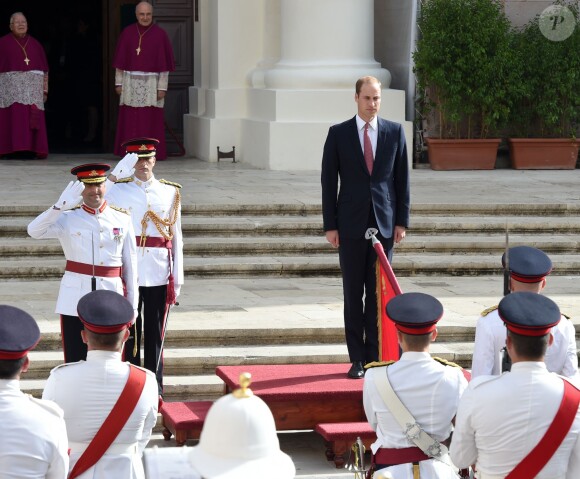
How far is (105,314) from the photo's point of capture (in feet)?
15.5

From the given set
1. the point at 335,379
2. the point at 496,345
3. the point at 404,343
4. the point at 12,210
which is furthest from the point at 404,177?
the point at 12,210

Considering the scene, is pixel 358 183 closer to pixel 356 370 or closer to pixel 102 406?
pixel 356 370

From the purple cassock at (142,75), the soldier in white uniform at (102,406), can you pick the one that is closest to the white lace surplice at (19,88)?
the purple cassock at (142,75)

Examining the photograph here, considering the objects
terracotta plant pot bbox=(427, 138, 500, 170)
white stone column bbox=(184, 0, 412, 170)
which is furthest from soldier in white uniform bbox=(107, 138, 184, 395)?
terracotta plant pot bbox=(427, 138, 500, 170)

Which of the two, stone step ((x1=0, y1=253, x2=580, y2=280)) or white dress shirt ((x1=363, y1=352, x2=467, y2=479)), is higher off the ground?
white dress shirt ((x1=363, y1=352, x2=467, y2=479))

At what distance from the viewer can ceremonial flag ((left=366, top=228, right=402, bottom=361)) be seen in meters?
7.28

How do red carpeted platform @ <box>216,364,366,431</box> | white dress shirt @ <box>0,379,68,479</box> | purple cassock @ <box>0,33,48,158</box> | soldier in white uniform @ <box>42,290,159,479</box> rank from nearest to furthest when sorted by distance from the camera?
white dress shirt @ <box>0,379,68,479</box> < soldier in white uniform @ <box>42,290,159,479</box> < red carpeted platform @ <box>216,364,366,431</box> < purple cassock @ <box>0,33,48,158</box>

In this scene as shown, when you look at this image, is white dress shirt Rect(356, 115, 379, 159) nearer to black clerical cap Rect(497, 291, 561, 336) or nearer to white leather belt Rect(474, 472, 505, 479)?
black clerical cap Rect(497, 291, 561, 336)

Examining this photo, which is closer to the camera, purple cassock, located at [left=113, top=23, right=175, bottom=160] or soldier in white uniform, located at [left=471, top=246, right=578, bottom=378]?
soldier in white uniform, located at [left=471, top=246, right=578, bottom=378]

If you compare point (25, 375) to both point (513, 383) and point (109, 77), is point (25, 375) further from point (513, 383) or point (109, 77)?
point (109, 77)

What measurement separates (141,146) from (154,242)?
22.5 inches

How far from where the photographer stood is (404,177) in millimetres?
7812

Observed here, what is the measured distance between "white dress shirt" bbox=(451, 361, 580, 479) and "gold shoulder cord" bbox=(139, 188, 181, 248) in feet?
12.2

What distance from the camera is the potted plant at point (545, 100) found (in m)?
15.1
